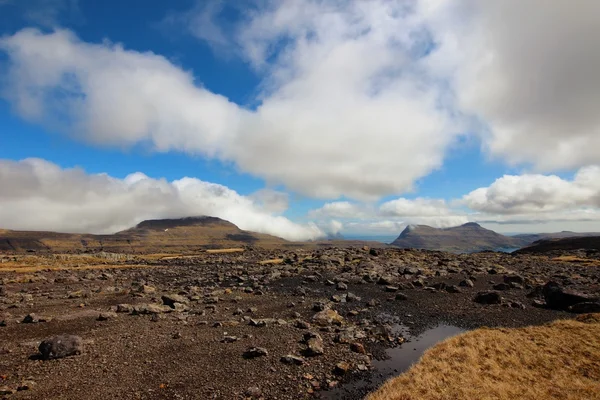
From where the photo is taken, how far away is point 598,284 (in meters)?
53.9

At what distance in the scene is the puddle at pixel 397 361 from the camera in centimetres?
2009

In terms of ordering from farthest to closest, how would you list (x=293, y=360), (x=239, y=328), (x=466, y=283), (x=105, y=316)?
(x=466, y=283)
(x=105, y=316)
(x=239, y=328)
(x=293, y=360)

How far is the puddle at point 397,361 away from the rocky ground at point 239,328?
0.21 metres

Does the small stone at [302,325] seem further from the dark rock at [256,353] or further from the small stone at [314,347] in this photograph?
the dark rock at [256,353]

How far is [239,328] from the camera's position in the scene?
101 feet

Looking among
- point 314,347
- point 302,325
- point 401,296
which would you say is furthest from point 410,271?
point 314,347

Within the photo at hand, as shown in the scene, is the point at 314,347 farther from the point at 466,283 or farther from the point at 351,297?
the point at 466,283

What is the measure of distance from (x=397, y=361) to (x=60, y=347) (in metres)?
25.4

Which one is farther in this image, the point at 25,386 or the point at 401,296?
the point at 401,296

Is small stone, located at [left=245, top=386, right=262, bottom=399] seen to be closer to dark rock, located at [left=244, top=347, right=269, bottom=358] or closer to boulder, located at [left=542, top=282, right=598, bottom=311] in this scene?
dark rock, located at [left=244, top=347, right=269, bottom=358]

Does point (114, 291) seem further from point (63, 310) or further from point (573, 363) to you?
point (573, 363)

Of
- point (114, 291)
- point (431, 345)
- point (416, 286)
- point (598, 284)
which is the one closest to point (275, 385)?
point (431, 345)

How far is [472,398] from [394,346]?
8.96 m

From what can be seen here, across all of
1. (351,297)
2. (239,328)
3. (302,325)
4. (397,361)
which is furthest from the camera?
(351,297)
